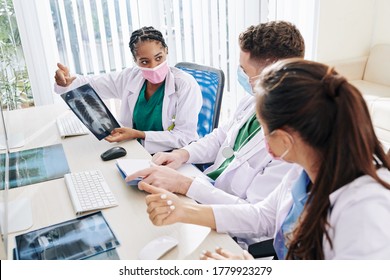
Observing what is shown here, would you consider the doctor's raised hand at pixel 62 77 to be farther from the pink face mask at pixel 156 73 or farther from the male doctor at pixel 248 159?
the male doctor at pixel 248 159

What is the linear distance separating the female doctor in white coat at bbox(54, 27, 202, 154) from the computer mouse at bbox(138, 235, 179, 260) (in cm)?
78

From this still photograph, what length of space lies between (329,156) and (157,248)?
45 centimetres

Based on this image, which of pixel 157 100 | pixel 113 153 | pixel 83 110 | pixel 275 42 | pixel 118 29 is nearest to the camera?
pixel 275 42

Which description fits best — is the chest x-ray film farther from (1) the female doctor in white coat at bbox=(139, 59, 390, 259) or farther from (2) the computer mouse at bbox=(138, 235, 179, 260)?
(1) the female doctor in white coat at bbox=(139, 59, 390, 259)

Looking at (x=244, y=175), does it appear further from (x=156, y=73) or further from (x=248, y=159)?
(x=156, y=73)

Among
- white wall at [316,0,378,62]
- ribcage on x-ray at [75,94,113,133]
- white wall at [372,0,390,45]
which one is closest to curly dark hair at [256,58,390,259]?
ribcage on x-ray at [75,94,113,133]

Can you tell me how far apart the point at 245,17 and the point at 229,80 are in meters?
0.54

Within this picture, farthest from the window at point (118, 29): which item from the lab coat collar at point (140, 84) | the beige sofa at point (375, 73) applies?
the lab coat collar at point (140, 84)

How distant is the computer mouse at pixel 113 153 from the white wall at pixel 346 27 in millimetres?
2411

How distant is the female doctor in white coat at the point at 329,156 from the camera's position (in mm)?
672

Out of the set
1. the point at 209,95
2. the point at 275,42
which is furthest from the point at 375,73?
the point at 275,42

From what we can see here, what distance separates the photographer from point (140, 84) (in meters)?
1.93

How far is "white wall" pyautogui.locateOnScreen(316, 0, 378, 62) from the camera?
320cm
